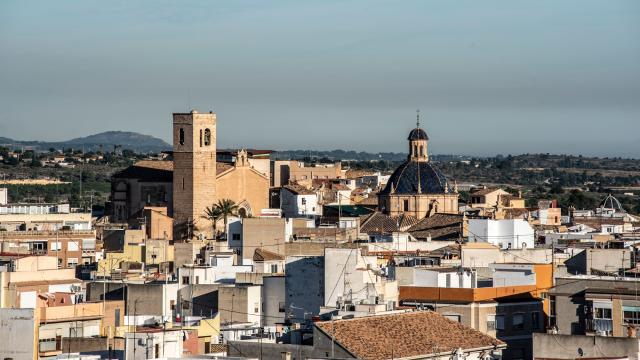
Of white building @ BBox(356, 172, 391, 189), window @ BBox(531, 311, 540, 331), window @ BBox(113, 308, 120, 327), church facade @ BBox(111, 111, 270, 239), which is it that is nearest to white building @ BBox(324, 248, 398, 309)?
window @ BBox(531, 311, 540, 331)

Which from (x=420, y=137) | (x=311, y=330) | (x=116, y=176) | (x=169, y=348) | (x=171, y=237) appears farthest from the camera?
(x=116, y=176)

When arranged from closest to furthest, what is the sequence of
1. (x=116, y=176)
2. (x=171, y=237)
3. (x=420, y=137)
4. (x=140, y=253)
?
(x=140, y=253) < (x=171, y=237) < (x=420, y=137) < (x=116, y=176)

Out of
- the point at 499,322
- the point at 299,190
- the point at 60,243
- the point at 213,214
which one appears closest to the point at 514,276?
the point at 499,322

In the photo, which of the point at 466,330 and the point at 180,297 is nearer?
the point at 466,330

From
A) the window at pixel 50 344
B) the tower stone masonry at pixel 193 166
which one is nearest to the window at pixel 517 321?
the window at pixel 50 344

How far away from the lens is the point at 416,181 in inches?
3125

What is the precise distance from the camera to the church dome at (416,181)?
79188mm

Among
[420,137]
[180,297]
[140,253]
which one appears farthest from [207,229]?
[180,297]

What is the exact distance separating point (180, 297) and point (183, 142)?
128ft

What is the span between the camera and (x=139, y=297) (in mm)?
41062

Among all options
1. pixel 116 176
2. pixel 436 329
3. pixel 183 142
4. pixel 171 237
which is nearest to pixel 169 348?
pixel 436 329

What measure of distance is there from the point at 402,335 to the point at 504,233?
100ft

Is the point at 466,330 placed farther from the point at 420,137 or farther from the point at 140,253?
the point at 420,137

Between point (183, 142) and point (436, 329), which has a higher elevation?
point (183, 142)
